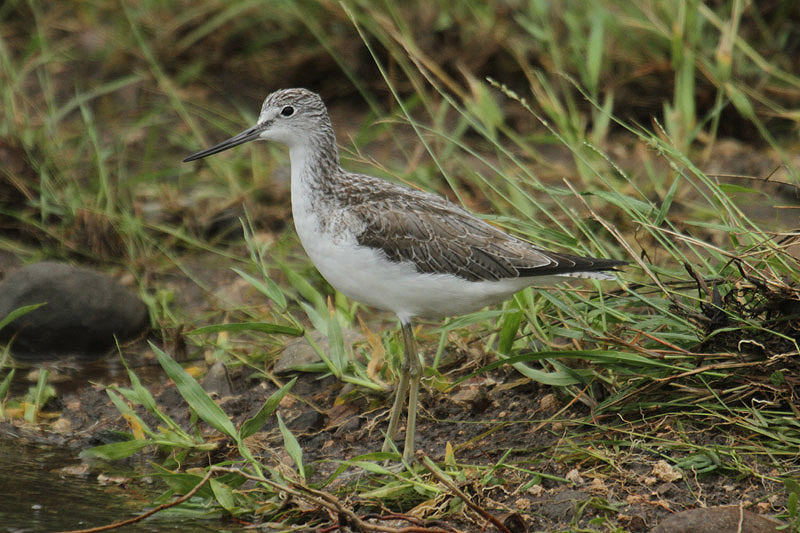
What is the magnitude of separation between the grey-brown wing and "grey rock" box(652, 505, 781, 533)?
124 centimetres

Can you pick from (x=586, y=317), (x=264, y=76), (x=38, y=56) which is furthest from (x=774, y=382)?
(x=38, y=56)

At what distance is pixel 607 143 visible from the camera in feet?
29.6

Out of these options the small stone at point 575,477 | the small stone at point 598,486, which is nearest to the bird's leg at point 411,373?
the small stone at point 575,477

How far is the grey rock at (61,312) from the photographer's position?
664 centimetres

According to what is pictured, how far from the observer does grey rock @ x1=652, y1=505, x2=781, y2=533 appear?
4.11 metres

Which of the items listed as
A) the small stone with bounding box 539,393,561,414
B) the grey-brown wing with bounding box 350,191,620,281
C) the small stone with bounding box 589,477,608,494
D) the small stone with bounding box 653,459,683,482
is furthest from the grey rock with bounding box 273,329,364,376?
the small stone with bounding box 653,459,683,482

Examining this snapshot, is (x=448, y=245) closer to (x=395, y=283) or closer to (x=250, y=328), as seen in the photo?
(x=395, y=283)

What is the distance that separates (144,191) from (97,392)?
2444 millimetres

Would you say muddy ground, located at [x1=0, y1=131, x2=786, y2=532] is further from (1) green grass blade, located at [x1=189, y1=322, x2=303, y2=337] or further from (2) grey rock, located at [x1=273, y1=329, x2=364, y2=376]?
(1) green grass blade, located at [x1=189, y1=322, x2=303, y2=337]

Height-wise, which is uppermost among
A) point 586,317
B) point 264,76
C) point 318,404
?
point 264,76

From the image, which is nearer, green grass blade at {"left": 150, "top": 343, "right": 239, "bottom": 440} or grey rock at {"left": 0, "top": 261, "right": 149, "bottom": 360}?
green grass blade at {"left": 150, "top": 343, "right": 239, "bottom": 440}

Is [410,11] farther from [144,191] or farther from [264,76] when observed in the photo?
[144,191]

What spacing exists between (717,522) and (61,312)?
4.32m

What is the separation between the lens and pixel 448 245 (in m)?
5.18
